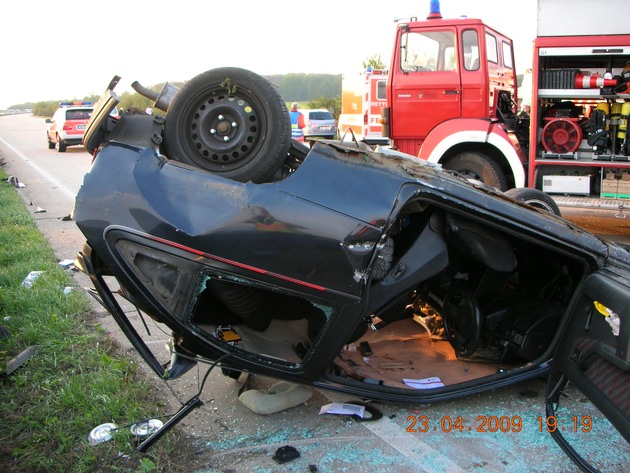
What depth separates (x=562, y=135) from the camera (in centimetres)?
712

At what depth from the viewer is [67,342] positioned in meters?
3.76

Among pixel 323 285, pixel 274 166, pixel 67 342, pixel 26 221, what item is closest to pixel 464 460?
pixel 323 285

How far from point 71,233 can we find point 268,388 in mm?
5029

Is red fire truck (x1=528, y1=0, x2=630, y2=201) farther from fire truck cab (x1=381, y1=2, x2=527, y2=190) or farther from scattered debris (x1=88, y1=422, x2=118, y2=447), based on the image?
scattered debris (x1=88, y1=422, x2=118, y2=447)

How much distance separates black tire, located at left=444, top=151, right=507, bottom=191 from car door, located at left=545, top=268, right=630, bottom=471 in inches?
191

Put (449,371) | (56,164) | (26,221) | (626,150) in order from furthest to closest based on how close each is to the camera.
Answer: (56,164) → (26,221) → (626,150) → (449,371)

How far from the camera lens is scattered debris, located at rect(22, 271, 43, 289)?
487 centimetres

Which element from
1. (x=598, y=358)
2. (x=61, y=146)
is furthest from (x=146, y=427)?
(x=61, y=146)

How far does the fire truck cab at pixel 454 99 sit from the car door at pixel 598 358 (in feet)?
16.2

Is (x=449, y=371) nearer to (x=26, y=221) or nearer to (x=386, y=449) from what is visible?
(x=386, y=449)

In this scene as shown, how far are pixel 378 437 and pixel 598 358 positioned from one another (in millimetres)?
1063

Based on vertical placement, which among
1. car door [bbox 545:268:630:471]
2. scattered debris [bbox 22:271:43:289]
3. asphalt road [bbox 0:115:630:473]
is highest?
car door [bbox 545:268:630:471]

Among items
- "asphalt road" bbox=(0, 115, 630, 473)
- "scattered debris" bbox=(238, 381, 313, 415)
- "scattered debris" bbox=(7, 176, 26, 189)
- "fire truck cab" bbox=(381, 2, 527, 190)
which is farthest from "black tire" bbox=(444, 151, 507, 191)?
"scattered debris" bbox=(7, 176, 26, 189)

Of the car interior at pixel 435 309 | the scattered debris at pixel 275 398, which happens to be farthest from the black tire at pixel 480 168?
the scattered debris at pixel 275 398
